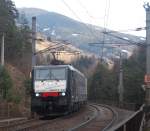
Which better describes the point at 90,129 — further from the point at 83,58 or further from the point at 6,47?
the point at 83,58

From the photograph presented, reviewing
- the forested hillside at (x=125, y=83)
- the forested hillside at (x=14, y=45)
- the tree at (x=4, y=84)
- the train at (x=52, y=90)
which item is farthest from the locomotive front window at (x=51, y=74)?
the forested hillside at (x=125, y=83)

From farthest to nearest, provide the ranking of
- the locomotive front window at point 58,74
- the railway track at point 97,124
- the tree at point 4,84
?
the tree at point 4,84
the locomotive front window at point 58,74
the railway track at point 97,124

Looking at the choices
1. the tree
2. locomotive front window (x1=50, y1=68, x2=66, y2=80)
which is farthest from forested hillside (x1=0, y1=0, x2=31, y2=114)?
locomotive front window (x1=50, y1=68, x2=66, y2=80)

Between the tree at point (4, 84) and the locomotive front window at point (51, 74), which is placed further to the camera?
the tree at point (4, 84)

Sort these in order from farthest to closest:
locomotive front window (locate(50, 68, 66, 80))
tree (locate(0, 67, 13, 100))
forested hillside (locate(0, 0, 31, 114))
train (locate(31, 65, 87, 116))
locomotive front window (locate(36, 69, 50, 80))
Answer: forested hillside (locate(0, 0, 31, 114)), tree (locate(0, 67, 13, 100)), locomotive front window (locate(36, 69, 50, 80)), locomotive front window (locate(50, 68, 66, 80)), train (locate(31, 65, 87, 116))

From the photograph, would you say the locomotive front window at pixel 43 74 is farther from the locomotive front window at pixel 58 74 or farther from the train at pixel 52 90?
the locomotive front window at pixel 58 74

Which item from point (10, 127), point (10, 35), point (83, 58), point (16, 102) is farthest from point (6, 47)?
point (83, 58)

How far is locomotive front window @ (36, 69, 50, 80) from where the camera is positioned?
34938mm

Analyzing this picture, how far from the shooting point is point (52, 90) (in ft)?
→ 112

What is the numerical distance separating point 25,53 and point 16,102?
4484cm

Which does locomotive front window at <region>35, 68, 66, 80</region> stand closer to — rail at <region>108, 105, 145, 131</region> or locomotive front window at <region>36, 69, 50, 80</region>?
locomotive front window at <region>36, 69, 50, 80</region>

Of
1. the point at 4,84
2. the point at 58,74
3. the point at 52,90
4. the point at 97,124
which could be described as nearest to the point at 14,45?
the point at 4,84

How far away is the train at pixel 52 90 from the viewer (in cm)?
3404

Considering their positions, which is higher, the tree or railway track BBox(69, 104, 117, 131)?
the tree
